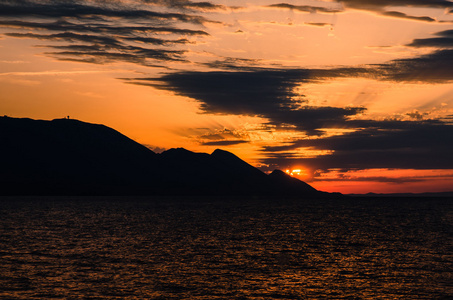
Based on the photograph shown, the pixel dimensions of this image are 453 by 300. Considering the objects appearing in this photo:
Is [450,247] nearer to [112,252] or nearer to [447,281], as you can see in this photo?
[447,281]

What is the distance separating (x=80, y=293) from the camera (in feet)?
132

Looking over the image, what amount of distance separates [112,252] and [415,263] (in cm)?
3580

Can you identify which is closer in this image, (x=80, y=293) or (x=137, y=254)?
(x=80, y=293)

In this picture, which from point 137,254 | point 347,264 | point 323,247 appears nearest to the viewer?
point 347,264

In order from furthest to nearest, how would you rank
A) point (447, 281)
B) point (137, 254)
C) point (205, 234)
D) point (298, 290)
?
point (205, 234), point (137, 254), point (447, 281), point (298, 290)

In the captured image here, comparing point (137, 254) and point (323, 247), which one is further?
point (323, 247)

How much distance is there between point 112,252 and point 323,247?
28971 mm

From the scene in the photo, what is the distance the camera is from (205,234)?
93.1m

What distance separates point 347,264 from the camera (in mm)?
56625

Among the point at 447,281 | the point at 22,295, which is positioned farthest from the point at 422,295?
the point at 22,295

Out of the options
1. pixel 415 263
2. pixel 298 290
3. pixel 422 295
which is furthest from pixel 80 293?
pixel 415 263

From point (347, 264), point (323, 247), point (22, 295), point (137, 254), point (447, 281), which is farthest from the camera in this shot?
point (323, 247)

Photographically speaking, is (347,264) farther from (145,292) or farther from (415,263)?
(145,292)

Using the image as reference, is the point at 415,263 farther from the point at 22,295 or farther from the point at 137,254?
the point at 22,295
